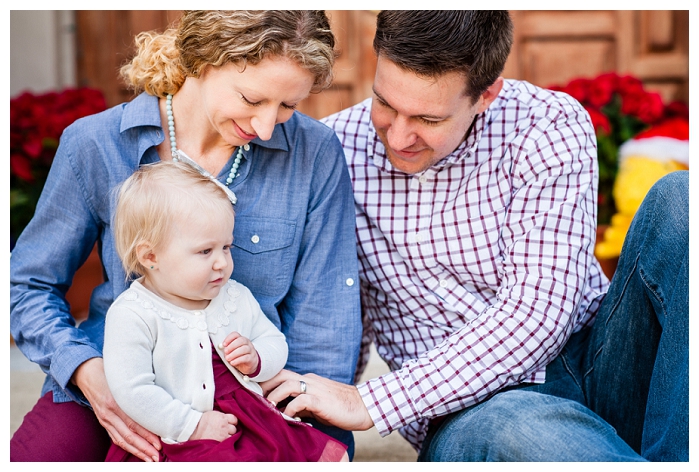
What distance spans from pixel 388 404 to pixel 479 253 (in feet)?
1.27

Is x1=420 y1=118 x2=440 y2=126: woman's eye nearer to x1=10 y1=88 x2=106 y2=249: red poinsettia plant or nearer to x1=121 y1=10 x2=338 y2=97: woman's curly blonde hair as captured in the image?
x1=121 y1=10 x2=338 y2=97: woman's curly blonde hair

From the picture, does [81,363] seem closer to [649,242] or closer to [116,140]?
[116,140]

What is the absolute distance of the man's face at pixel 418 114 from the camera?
1.54m

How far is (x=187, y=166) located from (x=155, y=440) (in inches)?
20.1

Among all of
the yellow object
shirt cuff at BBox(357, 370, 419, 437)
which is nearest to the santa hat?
the yellow object

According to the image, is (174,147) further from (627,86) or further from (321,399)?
(627,86)

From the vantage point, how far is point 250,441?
137cm

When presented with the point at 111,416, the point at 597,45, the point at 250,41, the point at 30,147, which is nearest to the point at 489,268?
the point at 250,41

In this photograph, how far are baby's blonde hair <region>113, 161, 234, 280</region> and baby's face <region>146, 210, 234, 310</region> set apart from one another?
1 cm

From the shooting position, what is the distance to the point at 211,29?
56.2 inches

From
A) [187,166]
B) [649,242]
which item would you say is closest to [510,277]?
[649,242]

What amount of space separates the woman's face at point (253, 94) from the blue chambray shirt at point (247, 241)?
0.39ft

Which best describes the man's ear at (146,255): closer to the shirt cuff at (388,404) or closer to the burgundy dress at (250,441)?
the burgundy dress at (250,441)

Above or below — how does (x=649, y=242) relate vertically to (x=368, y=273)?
above
